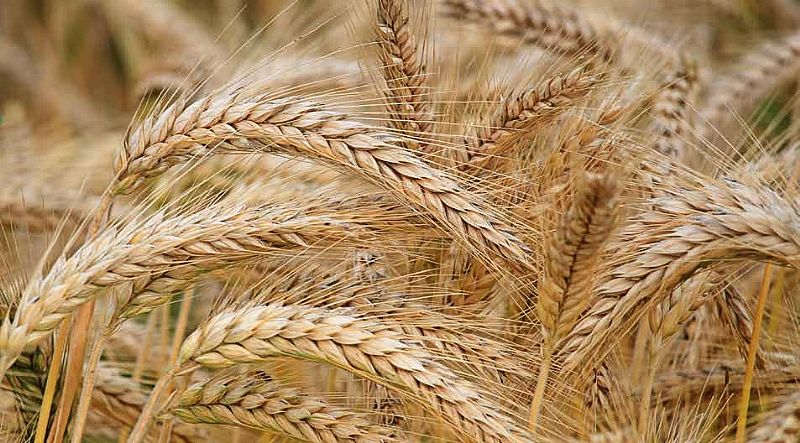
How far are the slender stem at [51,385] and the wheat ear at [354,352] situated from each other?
26 cm

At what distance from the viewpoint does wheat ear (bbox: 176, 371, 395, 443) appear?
1517 millimetres

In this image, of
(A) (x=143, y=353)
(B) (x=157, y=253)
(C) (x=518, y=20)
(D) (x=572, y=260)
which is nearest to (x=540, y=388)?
(D) (x=572, y=260)

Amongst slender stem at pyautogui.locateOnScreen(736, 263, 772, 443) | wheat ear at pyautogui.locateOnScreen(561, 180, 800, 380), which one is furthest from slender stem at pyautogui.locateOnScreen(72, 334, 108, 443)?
slender stem at pyautogui.locateOnScreen(736, 263, 772, 443)

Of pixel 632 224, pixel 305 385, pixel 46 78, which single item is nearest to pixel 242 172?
pixel 305 385

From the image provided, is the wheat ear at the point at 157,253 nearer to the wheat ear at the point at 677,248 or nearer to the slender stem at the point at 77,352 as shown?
the slender stem at the point at 77,352

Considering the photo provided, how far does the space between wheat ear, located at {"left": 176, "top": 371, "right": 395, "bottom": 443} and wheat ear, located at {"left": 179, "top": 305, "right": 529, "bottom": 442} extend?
0.24 ft

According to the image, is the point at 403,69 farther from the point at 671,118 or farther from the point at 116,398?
the point at 116,398

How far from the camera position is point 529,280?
5.06 feet

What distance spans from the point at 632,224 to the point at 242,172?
690 mm

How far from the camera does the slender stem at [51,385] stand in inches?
63.9

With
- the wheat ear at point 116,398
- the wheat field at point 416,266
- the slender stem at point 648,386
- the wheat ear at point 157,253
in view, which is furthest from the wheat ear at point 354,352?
the wheat ear at point 116,398

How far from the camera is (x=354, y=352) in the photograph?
56.4 inches

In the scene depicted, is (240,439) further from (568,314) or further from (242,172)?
(568,314)

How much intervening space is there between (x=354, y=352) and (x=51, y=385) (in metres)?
0.55
